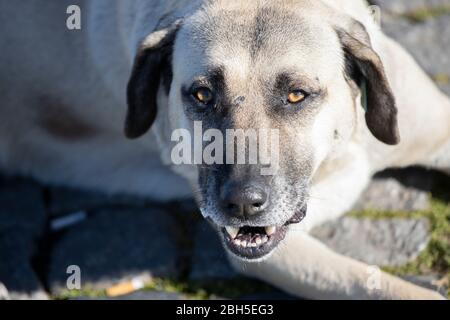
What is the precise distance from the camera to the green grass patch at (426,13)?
4.88 meters

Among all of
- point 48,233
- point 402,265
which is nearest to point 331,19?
point 402,265

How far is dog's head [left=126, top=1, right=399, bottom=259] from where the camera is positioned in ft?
10.7

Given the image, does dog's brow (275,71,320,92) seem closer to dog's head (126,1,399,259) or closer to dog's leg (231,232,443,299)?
dog's head (126,1,399,259)

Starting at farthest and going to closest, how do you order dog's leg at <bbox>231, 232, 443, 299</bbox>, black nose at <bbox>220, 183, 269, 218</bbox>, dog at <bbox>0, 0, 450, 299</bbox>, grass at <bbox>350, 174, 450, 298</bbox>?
grass at <bbox>350, 174, 450, 298</bbox> < dog's leg at <bbox>231, 232, 443, 299</bbox> < dog at <bbox>0, 0, 450, 299</bbox> < black nose at <bbox>220, 183, 269, 218</bbox>

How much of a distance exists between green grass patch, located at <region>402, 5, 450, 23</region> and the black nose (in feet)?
6.92

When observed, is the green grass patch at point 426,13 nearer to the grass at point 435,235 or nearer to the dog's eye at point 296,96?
the grass at point 435,235

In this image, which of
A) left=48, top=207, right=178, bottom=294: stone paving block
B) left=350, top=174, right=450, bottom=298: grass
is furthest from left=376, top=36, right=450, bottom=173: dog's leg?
left=48, top=207, right=178, bottom=294: stone paving block

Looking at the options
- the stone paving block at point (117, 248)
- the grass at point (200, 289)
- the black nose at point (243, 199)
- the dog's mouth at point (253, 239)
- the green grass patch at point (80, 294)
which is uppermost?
the black nose at point (243, 199)

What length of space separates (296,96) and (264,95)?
12cm

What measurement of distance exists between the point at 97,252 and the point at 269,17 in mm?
1467

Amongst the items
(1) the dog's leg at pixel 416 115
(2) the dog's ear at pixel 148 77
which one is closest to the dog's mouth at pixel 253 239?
(2) the dog's ear at pixel 148 77

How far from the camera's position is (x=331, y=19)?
3.41 metres

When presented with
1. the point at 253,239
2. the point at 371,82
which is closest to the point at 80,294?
the point at 253,239
